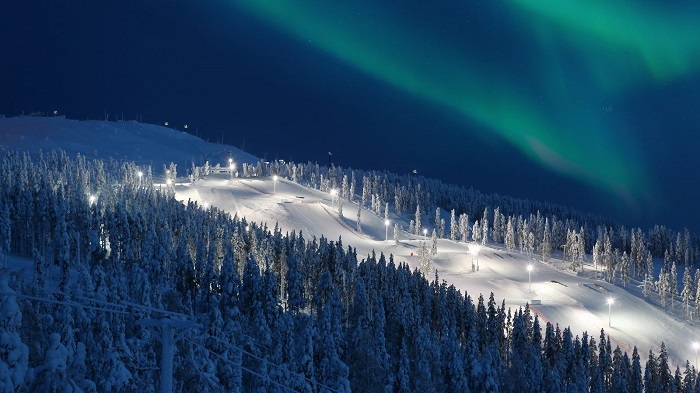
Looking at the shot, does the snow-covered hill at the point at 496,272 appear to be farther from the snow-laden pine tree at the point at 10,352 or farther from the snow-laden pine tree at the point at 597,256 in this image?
the snow-laden pine tree at the point at 10,352

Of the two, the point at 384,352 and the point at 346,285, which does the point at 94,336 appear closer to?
the point at 384,352

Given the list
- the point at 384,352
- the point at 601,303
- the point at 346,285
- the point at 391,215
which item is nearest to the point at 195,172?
the point at 391,215

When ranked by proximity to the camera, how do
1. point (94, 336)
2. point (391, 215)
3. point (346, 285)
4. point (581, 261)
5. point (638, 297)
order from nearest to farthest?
point (94, 336) → point (346, 285) → point (638, 297) → point (581, 261) → point (391, 215)

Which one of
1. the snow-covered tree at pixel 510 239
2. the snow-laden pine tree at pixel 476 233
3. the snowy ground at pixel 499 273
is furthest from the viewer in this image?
the snow-laden pine tree at pixel 476 233

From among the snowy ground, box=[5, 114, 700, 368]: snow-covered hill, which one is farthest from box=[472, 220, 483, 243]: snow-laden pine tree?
the snowy ground

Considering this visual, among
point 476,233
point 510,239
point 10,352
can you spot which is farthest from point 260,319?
point 476,233

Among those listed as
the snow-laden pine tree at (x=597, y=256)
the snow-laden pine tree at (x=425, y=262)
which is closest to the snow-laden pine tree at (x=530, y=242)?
the snow-laden pine tree at (x=597, y=256)

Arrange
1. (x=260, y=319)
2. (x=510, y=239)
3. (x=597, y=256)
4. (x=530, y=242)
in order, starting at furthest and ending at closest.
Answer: (x=510, y=239) → (x=530, y=242) → (x=597, y=256) → (x=260, y=319)

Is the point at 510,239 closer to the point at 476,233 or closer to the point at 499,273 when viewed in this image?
the point at 476,233
